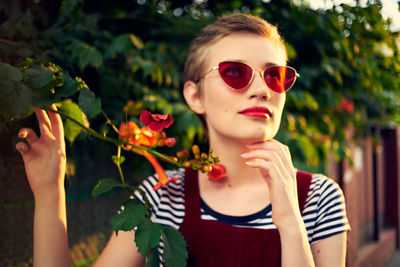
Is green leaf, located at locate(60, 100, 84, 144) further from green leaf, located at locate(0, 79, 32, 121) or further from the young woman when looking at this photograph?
green leaf, located at locate(0, 79, 32, 121)

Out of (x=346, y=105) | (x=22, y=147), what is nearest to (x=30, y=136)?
(x=22, y=147)

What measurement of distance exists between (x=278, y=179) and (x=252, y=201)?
29 centimetres

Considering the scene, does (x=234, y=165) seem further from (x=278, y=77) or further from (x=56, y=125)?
(x=56, y=125)

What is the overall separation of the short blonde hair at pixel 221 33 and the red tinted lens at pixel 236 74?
0.18m

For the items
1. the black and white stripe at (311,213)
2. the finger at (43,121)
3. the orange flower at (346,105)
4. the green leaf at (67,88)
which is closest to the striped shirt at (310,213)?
the black and white stripe at (311,213)

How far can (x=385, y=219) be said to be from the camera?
924cm

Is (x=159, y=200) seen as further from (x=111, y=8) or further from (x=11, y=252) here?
(x=111, y=8)

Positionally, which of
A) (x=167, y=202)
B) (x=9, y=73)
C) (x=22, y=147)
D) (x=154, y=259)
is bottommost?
(x=154, y=259)

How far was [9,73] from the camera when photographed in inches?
33.6

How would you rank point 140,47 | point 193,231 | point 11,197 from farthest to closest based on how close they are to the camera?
point 140,47 < point 11,197 < point 193,231

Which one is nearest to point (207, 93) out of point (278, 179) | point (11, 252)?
point (278, 179)

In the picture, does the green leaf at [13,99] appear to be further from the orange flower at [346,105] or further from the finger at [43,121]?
the orange flower at [346,105]

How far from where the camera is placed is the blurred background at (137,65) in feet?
5.33

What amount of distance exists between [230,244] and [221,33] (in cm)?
81
